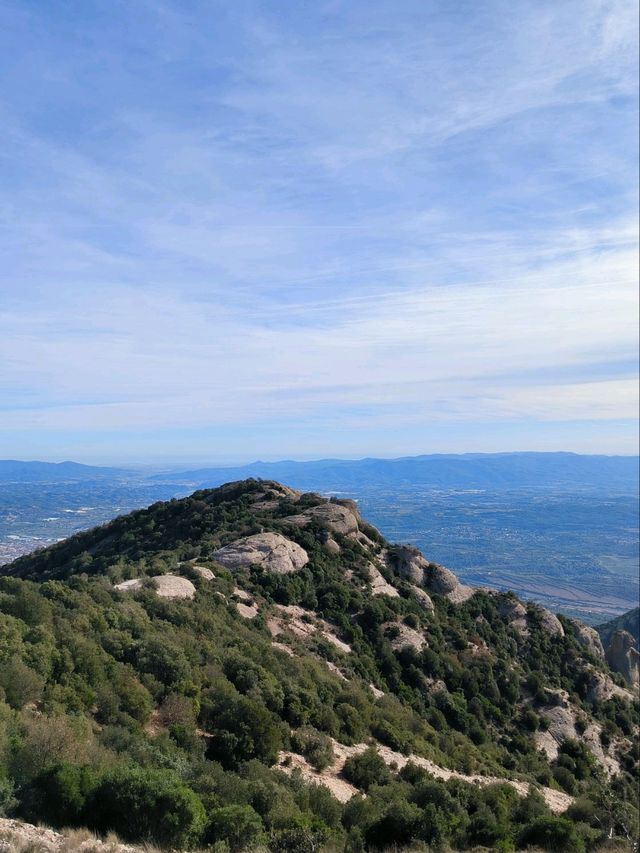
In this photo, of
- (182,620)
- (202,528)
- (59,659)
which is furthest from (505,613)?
(59,659)

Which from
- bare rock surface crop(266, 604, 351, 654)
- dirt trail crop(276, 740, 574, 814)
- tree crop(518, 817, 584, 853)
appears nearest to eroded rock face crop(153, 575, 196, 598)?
bare rock surface crop(266, 604, 351, 654)

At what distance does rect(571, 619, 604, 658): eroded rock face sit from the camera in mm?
42491

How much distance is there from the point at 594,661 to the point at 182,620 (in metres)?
30.2

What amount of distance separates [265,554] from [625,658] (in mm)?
31141

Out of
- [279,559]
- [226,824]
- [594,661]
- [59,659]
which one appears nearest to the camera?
[226,824]

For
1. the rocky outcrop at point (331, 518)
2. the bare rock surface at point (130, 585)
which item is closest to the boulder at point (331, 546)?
the rocky outcrop at point (331, 518)

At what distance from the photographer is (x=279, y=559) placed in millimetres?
34438

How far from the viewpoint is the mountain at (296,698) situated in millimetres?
→ 11945

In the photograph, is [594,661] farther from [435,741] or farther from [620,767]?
[435,741]

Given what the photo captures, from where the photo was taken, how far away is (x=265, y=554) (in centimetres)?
3466

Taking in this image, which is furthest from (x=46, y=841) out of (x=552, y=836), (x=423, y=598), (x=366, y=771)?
(x=423, y=598)

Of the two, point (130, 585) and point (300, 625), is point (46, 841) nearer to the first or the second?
point (130, 585)

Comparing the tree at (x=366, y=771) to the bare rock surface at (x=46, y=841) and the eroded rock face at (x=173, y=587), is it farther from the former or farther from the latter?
the eroded rock face at (x=173, y=587)

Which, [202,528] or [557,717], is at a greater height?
[202,528]
